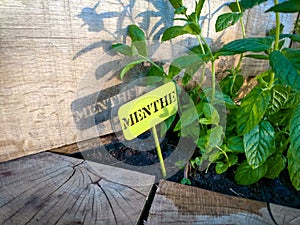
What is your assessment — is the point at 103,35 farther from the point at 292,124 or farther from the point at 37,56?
the point at 292,124

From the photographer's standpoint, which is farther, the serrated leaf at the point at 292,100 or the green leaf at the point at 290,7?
the serrated leaf at the point at 292,100

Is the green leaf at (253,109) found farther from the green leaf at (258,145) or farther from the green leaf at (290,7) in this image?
the green leaf at (290,7)

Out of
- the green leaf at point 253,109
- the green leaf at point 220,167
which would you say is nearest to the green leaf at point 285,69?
the green leaf at point 253,109

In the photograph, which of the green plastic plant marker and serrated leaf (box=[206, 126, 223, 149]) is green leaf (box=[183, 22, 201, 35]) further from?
serrated leaf (box=[206, 126, 223, 149])

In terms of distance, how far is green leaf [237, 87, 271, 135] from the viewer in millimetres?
565

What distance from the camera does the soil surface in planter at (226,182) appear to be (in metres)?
0.69

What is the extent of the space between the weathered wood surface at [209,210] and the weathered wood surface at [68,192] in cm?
5

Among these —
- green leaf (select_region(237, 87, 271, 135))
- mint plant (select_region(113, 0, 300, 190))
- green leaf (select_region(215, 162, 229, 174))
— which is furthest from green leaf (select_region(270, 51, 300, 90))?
green leaf (select_region(215, 162, 229, 174))

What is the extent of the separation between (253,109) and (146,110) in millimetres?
247

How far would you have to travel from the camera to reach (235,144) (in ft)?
2.23

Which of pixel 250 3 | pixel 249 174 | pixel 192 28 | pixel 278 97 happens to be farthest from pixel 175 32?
pixel 249 174

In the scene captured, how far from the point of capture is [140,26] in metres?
0.78

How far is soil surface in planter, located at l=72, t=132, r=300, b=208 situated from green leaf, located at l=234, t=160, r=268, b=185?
0.13 ft

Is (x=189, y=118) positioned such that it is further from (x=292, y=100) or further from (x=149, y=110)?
(x=292, y=100)
